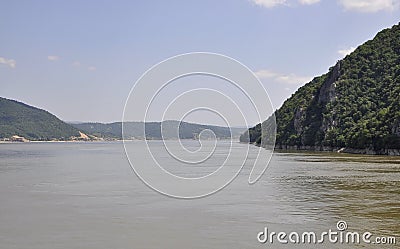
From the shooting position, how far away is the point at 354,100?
127 metres

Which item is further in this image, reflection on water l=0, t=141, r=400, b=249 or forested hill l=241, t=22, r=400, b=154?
forested hill l=241, t=22, r=400, b=154

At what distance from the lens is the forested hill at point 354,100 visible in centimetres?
11319

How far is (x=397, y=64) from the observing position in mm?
125125

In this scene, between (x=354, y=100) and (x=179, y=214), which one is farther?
(x=354, y=100)

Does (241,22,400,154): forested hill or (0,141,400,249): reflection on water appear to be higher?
(241,22,400,154): forested hill

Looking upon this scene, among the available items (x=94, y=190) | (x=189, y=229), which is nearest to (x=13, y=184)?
(x=94, y=190)

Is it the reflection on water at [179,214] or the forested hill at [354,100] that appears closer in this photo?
the reflection on water at [179,214]

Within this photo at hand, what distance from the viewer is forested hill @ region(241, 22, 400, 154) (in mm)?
113188

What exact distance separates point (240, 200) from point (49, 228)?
11.3 meters

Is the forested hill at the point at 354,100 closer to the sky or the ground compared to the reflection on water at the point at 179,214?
closer to the sky

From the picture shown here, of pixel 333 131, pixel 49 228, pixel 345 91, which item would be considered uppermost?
pixel 345 91

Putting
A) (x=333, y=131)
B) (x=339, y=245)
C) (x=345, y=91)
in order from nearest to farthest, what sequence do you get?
(x=339, y=245) → (x=333, y=131) → (x=345, y=91)

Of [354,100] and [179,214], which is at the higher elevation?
[354,100]

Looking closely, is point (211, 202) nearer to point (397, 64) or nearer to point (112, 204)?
point (112, 204)
